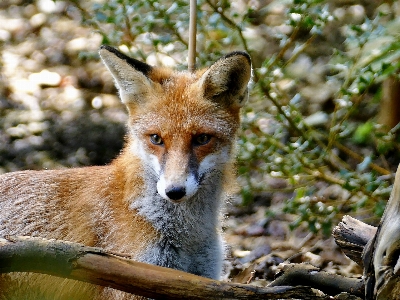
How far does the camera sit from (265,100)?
8.35 meters

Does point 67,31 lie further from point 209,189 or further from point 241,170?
point 209,189

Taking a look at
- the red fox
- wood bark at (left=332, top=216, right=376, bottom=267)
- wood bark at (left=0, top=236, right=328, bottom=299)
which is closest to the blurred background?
the red fox

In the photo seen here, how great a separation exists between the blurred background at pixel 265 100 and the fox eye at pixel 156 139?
186 cm

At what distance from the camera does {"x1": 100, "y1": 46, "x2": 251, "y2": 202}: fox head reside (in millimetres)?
4316

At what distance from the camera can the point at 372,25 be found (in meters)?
5.53

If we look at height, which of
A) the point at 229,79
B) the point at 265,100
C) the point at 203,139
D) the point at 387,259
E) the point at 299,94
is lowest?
the point at 265,100

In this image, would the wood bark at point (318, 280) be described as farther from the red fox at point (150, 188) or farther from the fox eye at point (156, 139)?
the fox eye at point (156, 139)

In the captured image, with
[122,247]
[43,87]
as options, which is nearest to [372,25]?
[122,247]

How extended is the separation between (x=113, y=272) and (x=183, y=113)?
1639 millimetres

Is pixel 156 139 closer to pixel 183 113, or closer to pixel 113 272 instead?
pixel 183 113

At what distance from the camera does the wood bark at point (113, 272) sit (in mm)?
3145

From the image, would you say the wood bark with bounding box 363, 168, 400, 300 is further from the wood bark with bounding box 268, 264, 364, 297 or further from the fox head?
the fox head

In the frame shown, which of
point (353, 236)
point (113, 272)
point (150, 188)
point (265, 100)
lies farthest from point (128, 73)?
point (265, 100)

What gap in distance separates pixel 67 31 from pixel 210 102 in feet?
26.1
